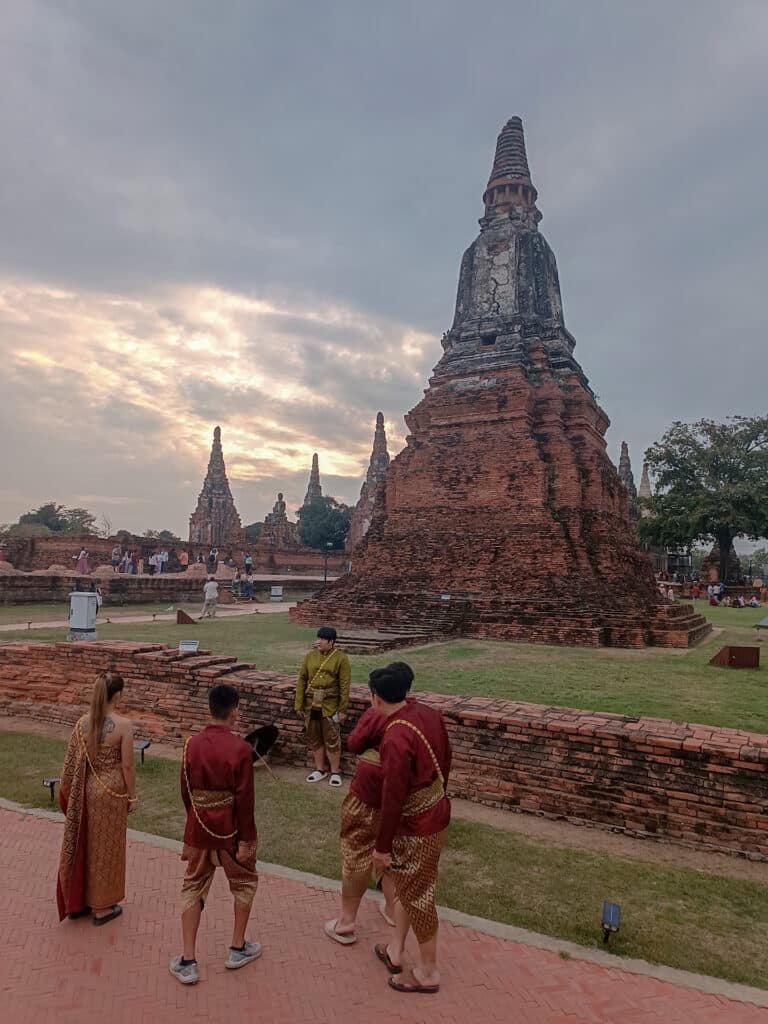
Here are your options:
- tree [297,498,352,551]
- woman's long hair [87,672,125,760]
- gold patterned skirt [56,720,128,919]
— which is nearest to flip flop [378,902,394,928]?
gold patterned skirt [56,720,128,919]

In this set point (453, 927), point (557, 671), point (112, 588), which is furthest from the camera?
point (112, 588)

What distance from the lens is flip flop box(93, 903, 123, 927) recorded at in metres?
3.13

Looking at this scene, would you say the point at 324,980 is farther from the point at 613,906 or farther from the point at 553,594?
the point at 553,594

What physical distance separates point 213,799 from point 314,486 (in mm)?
53807

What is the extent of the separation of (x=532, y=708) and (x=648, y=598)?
974 centimetres

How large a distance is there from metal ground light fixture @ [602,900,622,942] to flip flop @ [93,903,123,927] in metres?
2.34

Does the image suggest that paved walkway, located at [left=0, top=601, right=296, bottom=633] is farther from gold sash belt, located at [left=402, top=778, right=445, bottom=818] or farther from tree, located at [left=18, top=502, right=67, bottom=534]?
tree, located at [left=18, top=502, right=67, bottom=534]

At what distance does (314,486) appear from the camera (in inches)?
2216

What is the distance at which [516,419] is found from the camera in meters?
17.0

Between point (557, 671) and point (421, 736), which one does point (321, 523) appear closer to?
point (557, 671)

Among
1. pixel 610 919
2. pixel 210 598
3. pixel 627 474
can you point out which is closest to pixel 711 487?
pixel 627 474

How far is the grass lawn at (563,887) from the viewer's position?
304 centimetres

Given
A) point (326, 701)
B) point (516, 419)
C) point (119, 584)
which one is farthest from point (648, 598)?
point (119, 584)

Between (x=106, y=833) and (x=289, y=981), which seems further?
(x=106, y=833)
